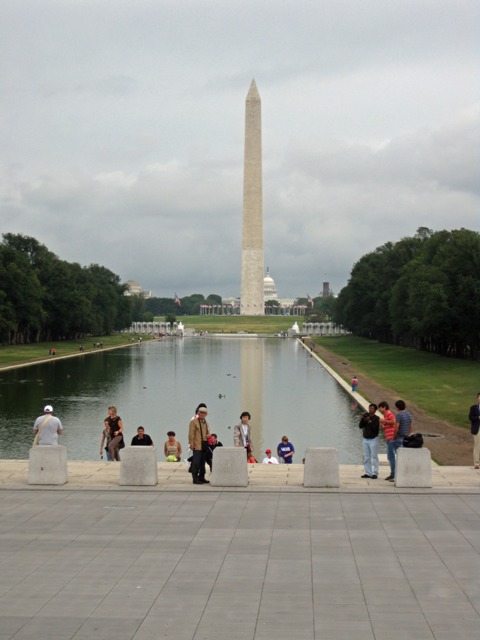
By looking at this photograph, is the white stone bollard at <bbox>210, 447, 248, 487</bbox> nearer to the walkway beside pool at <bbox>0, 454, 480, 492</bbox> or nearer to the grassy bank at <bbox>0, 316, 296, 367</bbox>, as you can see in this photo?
the walkway beside pool at <bbox>0, 454, 480, 492</bbox>

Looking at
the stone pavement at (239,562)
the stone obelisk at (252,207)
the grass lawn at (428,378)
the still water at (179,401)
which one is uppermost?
the stone obelisk at (252,207)

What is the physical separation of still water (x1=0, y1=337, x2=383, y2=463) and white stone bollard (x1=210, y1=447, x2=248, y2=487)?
8.80 metres

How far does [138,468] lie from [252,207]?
110105mm

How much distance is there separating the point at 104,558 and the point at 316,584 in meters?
2.38

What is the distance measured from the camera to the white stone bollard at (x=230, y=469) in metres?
13.4

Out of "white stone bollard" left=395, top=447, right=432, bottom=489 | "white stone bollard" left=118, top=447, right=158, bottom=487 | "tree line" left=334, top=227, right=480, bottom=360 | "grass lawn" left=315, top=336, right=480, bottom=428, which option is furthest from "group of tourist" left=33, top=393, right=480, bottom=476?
"tree line" left=334, top=227, right=480, bottom=360

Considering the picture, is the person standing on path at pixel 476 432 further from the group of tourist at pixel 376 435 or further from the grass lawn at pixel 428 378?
the grass lawn at pixel 428 378

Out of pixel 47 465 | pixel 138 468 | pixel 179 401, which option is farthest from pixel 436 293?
pixel 47 465

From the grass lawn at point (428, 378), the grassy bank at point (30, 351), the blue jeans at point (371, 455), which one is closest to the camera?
the blue jeans at point (371, 455)

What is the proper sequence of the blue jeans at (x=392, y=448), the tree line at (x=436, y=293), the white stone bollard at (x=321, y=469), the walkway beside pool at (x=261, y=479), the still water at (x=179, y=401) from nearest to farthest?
the walkway beside pool at (x=261, y=479), the white stone bollard at (x=321, y=469), the blue jeans at (x=392, y=448), the still water at (x=179, y=401), the tree line at (x=436, y=293)

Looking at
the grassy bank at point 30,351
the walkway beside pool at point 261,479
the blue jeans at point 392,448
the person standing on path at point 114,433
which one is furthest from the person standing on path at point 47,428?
the grassy bank at point 30,351

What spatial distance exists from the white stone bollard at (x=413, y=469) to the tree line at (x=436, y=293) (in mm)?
41740

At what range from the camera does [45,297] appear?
267 feet

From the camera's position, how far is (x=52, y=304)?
83875 millimetres
